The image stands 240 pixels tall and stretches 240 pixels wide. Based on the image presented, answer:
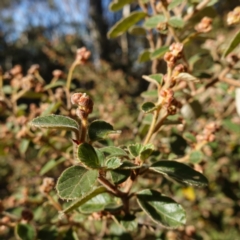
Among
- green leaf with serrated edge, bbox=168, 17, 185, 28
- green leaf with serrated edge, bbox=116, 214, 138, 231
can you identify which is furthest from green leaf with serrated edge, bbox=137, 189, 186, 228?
green leaf with serrated edge, bbox=168, 17, 185, 28

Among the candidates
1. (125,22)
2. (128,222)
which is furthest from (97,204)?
(125,22)

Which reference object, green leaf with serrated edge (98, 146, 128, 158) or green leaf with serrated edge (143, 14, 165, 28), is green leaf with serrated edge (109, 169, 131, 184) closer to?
green leaf with serrated edge (98, 146, 128, 158)

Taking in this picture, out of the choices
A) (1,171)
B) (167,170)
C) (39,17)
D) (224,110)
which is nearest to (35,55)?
(39,17)

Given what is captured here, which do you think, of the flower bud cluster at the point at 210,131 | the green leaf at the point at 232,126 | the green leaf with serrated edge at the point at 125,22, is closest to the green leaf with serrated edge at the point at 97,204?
the flower bud cluster at the point at 210,131

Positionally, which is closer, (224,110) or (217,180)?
(224,110)

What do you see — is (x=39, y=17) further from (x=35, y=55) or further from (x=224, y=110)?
(x=224, y=110)

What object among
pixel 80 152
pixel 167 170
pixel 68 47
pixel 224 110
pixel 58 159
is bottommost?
pixel 68 47

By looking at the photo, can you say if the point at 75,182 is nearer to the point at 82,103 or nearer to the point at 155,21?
the point at 82,103
